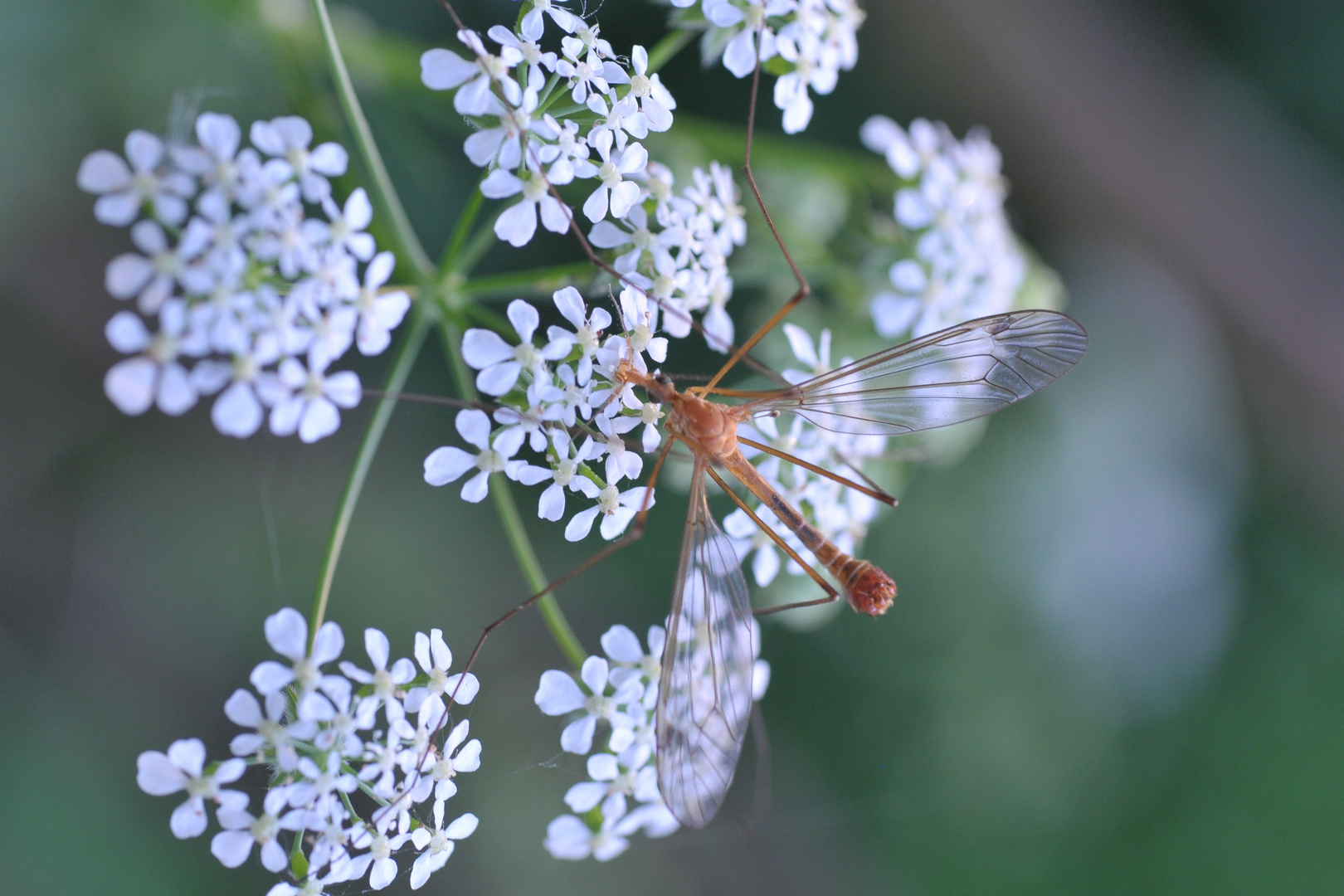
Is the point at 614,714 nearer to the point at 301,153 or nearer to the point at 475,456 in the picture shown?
the point at 475,456

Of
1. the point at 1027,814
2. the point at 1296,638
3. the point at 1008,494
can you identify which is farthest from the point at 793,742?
the point at 1296,638

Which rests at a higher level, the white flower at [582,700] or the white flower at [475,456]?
the white flower at [475,456]

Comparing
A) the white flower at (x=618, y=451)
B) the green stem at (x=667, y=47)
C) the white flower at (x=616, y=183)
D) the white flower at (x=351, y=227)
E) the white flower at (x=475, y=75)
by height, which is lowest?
the white flower at (x=618, y=451)

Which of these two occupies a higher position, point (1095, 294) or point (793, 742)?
point (1095, 294)

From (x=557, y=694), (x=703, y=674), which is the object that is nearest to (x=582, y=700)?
(x=557, y=694)

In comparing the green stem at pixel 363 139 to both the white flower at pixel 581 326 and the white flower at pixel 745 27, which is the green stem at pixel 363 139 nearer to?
the white flower at pixel 581 326

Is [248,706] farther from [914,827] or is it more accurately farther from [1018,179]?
[1018,179]

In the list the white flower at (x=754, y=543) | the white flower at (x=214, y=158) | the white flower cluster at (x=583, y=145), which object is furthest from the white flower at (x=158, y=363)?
the white flower at (x=754, y=543)
